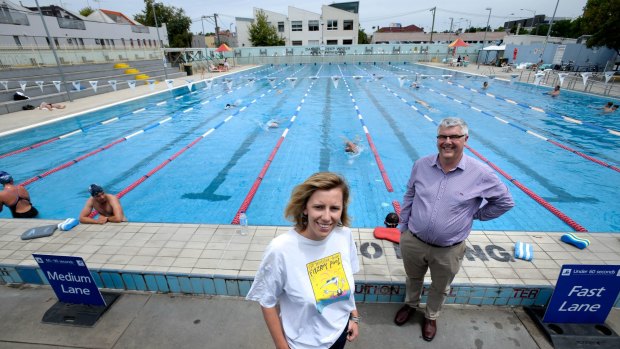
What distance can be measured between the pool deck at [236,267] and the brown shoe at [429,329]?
0.20 ft

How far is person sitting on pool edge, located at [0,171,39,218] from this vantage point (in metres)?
4.52

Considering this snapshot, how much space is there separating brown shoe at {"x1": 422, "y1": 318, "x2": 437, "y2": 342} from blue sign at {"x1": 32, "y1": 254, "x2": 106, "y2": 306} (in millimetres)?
3123

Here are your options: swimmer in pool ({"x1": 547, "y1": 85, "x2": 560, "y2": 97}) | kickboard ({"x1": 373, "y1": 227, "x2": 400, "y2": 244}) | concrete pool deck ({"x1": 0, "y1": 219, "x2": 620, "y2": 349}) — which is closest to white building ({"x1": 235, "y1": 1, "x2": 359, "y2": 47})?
swimmer in pool ({"x1": 547, "y1": 85, "x2": 560, "y2": 97})

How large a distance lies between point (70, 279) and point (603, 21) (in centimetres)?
2861

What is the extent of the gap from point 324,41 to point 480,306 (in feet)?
175

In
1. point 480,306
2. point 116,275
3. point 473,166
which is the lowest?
point 480,306

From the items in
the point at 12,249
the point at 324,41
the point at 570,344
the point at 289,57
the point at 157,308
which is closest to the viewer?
the point at 570,344

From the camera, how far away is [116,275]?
311 cm

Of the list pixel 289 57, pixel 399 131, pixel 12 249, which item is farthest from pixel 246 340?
pixel 289 57

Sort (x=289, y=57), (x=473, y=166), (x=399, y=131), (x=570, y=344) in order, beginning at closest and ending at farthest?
(x=473, y=166) < (x=570, y=344) < (x=399, y=131) < (x=289, y=57)

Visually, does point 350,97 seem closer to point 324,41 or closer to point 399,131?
point 399,131

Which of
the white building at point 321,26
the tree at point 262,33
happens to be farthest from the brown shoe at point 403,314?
the white building at point 321,26

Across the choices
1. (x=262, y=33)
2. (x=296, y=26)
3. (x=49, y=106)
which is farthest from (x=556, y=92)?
(x=296, y=26)

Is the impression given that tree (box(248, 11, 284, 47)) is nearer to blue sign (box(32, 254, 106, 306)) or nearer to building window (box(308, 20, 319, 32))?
building window (box(308, 20, 319, 32))
